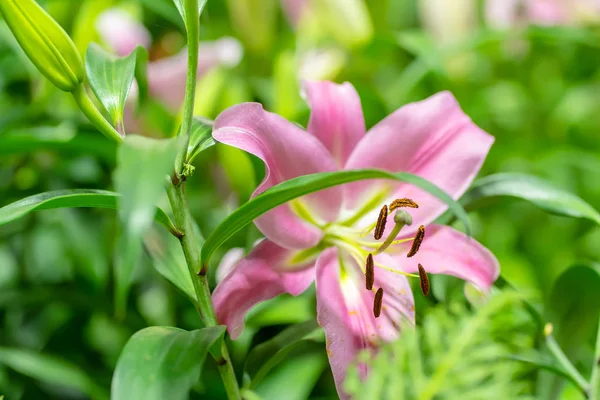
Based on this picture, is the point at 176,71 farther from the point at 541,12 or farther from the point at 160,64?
the point at 541,12

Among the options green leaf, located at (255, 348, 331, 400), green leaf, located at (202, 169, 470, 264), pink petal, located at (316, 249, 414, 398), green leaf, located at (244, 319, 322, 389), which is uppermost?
green leaf, located at (202, 169, 470, 264)

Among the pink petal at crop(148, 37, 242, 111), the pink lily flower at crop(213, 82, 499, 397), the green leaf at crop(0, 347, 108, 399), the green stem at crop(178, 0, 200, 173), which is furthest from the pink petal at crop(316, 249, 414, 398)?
the pink petal at crop(148, 37, 242, 111)

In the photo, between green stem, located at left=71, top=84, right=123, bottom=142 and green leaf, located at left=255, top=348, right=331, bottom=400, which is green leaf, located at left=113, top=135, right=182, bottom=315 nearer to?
green stem, located at left=71, top=84, right=123, bottom=142

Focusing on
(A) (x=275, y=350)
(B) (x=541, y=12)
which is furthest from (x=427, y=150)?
(B) (x=541, y=12)

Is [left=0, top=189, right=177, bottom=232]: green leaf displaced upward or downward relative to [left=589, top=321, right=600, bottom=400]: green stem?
upward

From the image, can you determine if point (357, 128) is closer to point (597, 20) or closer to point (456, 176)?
point (456, 176)

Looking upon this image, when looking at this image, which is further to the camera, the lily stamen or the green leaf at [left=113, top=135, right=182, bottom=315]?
the lily stamen
